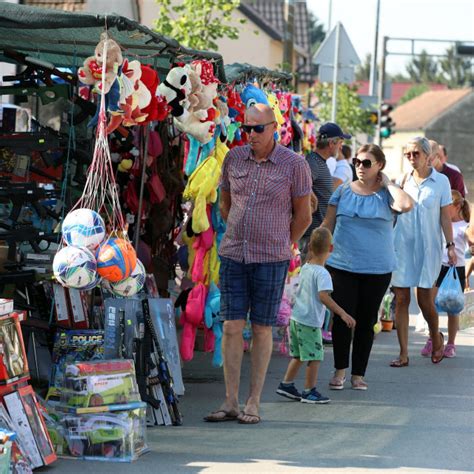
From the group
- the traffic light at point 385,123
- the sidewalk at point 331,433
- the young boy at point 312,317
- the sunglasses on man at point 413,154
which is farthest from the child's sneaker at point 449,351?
the traffic light at point 385,123

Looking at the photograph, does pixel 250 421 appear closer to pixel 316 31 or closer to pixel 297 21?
pixel 297 21

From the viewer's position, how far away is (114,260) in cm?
761

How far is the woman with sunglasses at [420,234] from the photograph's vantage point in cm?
1112

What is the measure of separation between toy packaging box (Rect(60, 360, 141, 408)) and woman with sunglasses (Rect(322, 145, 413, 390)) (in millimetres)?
2744

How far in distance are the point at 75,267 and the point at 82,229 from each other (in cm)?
26

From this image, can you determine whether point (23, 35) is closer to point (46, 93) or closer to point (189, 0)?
point (46, 93)

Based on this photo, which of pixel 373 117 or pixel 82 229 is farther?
pixel 373 117

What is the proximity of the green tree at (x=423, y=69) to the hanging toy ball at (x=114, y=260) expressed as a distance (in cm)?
14328

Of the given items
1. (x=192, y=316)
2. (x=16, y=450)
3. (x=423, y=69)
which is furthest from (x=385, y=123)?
(x=423, y=69)


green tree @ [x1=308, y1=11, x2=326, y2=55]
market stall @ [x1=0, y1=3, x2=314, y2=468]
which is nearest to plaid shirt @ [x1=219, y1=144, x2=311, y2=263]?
market stall @ [x1=0, y1=3, x2=314, y2=468]

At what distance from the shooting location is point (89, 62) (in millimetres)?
Result: 7957

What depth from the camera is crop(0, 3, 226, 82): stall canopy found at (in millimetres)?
7508

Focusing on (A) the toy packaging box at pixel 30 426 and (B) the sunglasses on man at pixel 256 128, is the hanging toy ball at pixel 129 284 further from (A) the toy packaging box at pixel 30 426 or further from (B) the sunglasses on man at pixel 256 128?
(B) the sunglasses on man at pixel 256 128

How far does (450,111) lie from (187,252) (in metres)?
76.1
